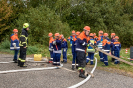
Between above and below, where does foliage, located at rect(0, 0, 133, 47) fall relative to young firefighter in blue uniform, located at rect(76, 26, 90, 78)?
above

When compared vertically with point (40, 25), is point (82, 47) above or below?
below

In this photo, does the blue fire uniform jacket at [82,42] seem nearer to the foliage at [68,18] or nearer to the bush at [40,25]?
the bush at [40,25]

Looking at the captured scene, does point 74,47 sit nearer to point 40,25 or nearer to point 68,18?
point 40,25

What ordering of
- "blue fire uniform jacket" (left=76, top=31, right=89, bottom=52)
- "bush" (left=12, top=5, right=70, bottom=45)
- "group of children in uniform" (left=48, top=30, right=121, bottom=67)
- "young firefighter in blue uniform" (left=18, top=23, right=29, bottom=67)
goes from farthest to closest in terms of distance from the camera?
"bush" (left=12, top=5, right=70, bottom=45) → "group of children in uniform" (left=48, top=30, right=121, bottom=67) → "young firefighter in blue uniform" (left=18, top=23, right=29, bottom=67) → "blue fire uniform jacket" (left=76, top=31, right=89, bottom=52)

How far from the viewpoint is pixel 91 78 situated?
620 centimetres

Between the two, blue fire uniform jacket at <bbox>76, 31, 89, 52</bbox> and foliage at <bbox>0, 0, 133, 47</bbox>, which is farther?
foliage at <bbox>0, 0, 133, 47</bbox>

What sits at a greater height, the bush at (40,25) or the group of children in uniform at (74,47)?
the bush at (40,25)

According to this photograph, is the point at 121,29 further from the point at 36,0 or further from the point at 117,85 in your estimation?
the point at 117,85

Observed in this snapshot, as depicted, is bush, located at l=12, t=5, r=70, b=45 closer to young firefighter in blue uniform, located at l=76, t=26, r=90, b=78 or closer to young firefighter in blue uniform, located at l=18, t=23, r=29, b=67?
young firefighter in blue uniform, located at l=18, t=23, r=29, b=67

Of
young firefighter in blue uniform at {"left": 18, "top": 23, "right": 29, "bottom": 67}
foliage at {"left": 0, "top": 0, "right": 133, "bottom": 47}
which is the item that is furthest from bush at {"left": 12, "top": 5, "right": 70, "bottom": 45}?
young firefighter in blue uniform at {"left": 18, "top": 23, "right": 29, "bottom": 67}

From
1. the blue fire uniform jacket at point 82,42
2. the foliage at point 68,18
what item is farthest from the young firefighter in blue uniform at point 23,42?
the foliage at point 68,18

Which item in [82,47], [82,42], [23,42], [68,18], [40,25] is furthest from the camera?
[68,18]

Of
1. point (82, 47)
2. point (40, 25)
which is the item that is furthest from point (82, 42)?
point (40, 25)

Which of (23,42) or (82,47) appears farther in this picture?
(23,42)
